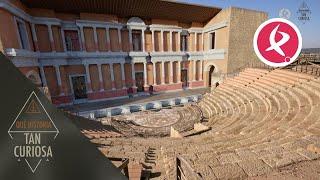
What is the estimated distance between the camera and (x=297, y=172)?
9.34 ft

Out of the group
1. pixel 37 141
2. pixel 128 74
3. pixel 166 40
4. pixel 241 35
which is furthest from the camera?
pixel 166 40

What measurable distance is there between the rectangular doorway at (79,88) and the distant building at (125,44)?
0.10 metres

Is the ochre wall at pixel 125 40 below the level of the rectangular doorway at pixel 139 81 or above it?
above

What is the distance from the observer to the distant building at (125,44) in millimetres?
16531

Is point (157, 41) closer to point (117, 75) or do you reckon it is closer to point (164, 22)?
point (164, 22)

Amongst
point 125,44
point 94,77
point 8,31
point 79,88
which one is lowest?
point 79,88

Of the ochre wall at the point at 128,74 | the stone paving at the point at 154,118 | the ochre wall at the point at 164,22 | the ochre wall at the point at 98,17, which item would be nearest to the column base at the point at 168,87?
the ochre wall at the point at 128,74

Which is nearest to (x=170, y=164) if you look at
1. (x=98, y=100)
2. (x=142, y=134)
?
(x=142, y=134)

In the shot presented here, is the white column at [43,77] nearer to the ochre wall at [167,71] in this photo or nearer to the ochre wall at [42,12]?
the ochre wall at [42,12]

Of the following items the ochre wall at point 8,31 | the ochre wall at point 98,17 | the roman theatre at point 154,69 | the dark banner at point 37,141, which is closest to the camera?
the dark banner at point 37,141

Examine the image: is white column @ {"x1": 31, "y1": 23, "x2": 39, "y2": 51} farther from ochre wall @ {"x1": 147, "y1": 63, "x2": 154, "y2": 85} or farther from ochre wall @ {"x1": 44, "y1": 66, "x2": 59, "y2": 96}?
ochre wall @ {"x1": 147, "y1": 63, "x2": 154, "y2": 85}

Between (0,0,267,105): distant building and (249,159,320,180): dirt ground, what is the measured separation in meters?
16.4

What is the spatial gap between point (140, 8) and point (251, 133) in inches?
661

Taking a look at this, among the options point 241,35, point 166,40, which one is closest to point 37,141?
point 166,40
